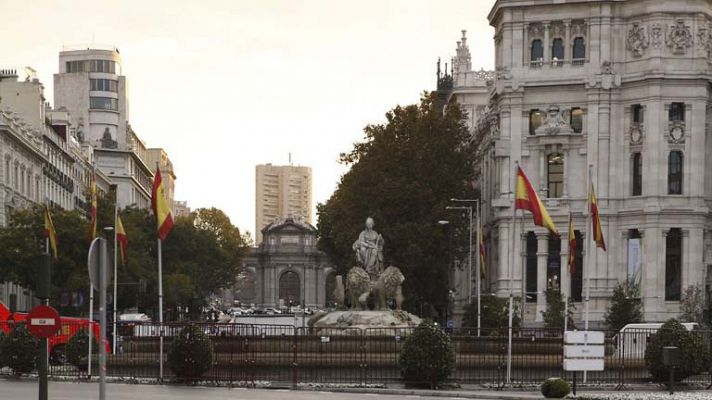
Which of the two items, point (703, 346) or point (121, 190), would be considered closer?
point (703, 346)

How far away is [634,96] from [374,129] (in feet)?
56.1

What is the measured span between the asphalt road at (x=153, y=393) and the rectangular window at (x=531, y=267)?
2188 inches

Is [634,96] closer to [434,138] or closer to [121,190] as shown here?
[434,138]

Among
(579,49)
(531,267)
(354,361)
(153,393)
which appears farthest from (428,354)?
(579,49)

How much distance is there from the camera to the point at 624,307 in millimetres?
87312

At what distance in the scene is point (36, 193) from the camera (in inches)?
4412

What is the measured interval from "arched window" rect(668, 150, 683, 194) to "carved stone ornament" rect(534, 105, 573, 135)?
608 cm

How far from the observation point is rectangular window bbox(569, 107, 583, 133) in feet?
312

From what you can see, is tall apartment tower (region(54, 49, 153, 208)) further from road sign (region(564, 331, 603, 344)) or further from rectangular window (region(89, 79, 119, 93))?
road sign (region(564, 331, 603, 344))

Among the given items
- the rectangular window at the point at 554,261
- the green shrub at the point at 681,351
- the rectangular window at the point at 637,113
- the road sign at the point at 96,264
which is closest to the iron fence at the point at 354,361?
the green shrub at the point at 681,351

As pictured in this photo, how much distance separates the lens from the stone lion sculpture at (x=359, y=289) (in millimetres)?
57219

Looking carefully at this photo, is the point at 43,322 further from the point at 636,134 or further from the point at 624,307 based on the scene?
the point at 636,134

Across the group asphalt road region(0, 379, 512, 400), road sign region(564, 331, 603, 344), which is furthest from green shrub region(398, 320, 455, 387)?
road sign region(564, 331, 603, 344)

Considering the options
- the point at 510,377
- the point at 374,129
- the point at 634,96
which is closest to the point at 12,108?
the point at 374,129
